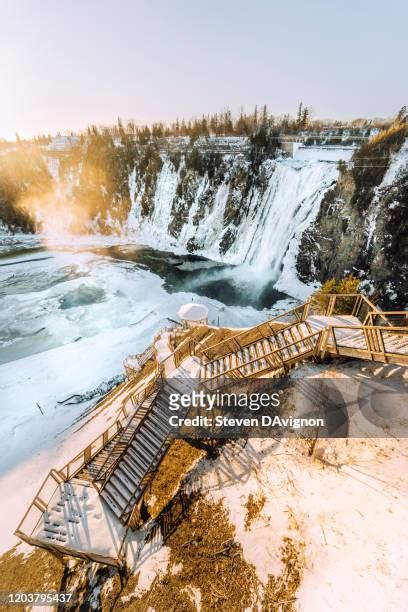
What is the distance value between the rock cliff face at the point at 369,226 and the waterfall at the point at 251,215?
6.80ft

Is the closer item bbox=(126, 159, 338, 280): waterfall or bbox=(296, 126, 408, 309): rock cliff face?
bbox=(296, 126, 408, 309): rock cliff face

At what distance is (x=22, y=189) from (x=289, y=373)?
247 ft

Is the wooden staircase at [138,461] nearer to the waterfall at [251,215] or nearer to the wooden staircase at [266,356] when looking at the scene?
the wooden staircase at [266,356]

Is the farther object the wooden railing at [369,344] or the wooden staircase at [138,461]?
the wooden staircase at [138,461]

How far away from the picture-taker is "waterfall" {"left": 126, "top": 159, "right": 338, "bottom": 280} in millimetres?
28873

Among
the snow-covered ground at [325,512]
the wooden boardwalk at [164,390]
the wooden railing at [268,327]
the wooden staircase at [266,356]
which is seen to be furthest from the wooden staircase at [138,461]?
the wooden railing at [268,327]


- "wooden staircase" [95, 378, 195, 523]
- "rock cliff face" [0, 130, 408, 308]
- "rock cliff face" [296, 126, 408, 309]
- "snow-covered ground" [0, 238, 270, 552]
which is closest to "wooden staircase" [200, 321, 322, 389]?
"wooden staircase" [95, 378, 195, 523]

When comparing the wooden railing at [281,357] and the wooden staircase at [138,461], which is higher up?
the wooden railing at [281,357]

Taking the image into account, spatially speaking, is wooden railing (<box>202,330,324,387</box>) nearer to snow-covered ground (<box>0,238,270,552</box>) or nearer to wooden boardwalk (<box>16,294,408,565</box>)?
wooden boardwalk (<box>16,294,408,565</box>)

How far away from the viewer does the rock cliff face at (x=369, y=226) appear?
21391 millimetres

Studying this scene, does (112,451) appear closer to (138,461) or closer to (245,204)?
(138,461)

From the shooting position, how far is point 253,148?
37.5m

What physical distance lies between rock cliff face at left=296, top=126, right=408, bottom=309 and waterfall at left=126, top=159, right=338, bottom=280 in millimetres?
2073

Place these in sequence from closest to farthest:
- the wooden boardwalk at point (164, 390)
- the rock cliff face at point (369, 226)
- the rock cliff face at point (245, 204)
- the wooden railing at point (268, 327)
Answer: the wooden boardwalk at point (164, 390), the wooden railing at point (268, 327), the rock cliff face at point (369, 226), the rock cliff face at point (245, 204)
